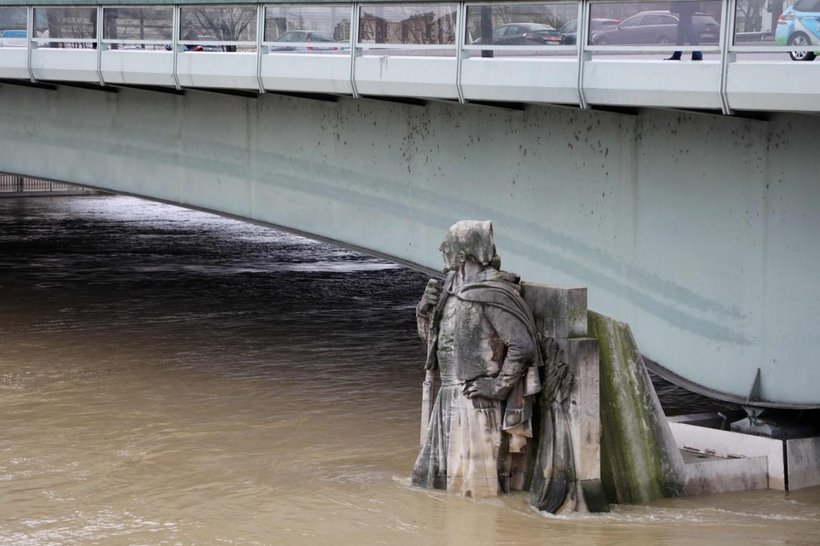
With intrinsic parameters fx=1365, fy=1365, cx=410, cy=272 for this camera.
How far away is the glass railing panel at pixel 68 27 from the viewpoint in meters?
17.8

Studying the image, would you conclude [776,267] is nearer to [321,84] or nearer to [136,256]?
[321,84]

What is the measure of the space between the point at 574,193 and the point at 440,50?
6.80 feet

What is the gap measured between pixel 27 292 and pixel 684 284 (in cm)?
1529

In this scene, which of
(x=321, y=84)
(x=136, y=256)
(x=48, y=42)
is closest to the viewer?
(x=321, y=84)

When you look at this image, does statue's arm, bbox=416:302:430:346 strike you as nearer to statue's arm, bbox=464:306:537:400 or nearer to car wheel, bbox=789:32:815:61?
statue's arm, bbox=464:306:537:400

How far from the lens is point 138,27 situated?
17328mm

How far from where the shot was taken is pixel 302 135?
16766 millimetres

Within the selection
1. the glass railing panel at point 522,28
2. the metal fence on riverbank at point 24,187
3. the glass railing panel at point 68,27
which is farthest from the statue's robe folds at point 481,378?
the metal fence on riverbank at point 24,187

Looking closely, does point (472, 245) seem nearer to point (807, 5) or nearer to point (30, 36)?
point (807, 5)

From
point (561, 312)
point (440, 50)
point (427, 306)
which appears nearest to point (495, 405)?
point (561, 312)

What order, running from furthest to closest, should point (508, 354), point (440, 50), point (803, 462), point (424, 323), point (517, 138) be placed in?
point (517, 138) < point (440, 50) < point (803, 462) < point (424, 323) < point (508, 354)

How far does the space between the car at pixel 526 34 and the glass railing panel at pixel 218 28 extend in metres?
3.49

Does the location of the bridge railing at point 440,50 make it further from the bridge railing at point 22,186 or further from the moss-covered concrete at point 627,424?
the bridge railing at point 22,186

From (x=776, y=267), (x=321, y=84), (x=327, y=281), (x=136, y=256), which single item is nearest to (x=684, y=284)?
(x=776, y=267)
